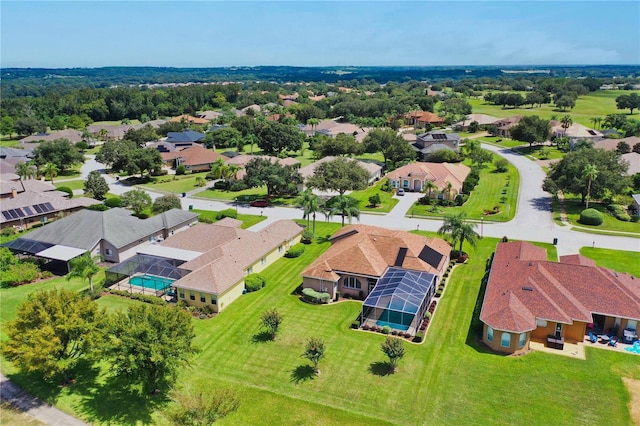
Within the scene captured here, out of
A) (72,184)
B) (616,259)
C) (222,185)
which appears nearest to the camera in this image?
(616,259)

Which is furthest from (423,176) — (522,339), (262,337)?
(262,337)

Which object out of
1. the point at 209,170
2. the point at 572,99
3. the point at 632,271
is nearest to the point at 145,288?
the point at 632,271

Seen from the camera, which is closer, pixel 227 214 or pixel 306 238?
Result: pixel 306 238

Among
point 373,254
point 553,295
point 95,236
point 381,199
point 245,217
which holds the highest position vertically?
point 553,295

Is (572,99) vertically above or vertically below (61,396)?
above

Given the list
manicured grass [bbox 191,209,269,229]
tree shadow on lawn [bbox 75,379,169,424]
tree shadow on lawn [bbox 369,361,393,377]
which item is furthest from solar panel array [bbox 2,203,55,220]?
tree shadow on lawn [bbox 369,361,393,377]

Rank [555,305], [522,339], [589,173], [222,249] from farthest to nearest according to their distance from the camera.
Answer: [589,173], [222,249], [555,305], [522,339]

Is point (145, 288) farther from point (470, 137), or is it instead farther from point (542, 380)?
point (470, 137)

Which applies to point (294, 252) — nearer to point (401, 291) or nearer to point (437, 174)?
point (401, 291)
